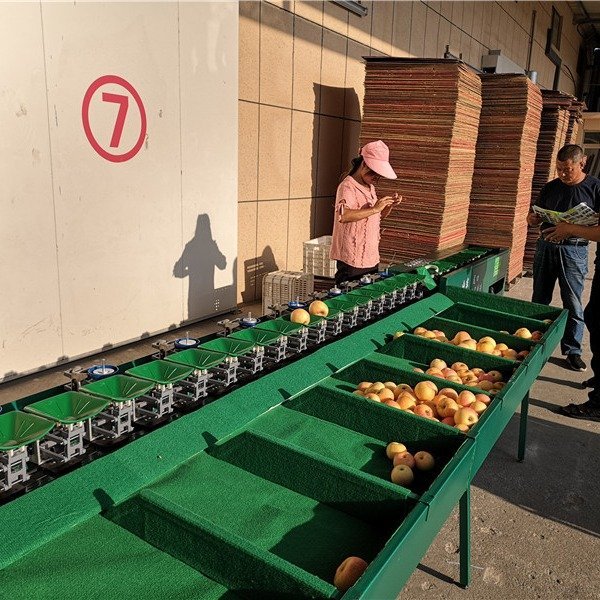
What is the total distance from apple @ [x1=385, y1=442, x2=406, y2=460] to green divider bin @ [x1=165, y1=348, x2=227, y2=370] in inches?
33.5

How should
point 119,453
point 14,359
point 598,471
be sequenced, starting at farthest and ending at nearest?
1. point 14,359
2. point 598,471
3. point 119,453

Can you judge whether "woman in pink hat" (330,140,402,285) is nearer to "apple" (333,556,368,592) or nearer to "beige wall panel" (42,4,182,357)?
"beige wall panel" (42,4,182,357)

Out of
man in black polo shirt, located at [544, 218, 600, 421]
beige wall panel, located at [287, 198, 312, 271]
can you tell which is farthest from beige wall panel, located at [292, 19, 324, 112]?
man in black polo shirt, located at [544, 218, 600, 421]

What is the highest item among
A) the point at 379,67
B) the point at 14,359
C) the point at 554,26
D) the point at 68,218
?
the point at 554,26

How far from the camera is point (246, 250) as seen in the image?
26.2 ft

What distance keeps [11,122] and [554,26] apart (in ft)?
77.7

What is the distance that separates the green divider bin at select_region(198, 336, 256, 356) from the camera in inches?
113

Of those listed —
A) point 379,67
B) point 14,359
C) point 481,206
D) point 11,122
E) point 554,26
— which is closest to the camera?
point 11,122

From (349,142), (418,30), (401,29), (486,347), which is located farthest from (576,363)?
Result: (418,30)

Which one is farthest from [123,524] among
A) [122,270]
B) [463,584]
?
[122,270]

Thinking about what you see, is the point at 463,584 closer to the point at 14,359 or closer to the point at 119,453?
the point at 119,453

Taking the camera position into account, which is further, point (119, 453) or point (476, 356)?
point (476, 356)

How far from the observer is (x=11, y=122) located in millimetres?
4730

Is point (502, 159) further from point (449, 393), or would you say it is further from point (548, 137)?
point (449, 393)
